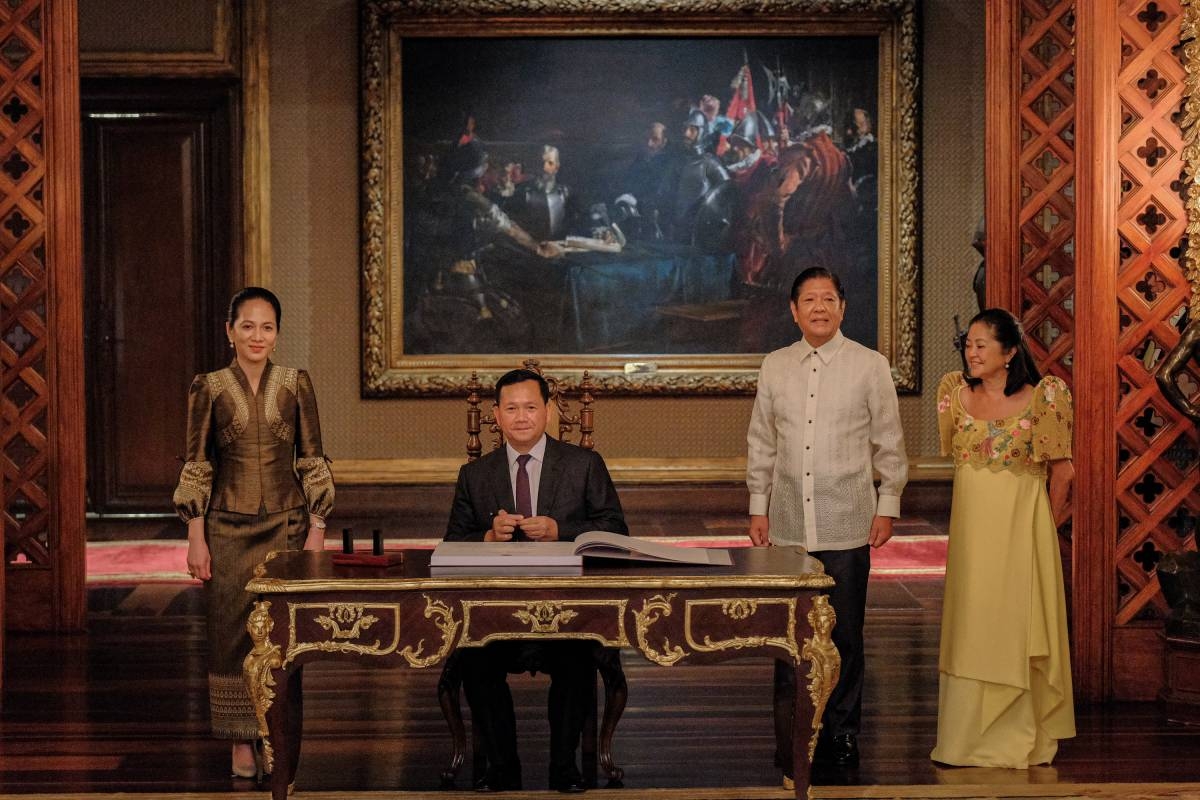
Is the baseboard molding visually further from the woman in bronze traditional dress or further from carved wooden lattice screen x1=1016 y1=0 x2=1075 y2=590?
the woman in bronze traditional dress

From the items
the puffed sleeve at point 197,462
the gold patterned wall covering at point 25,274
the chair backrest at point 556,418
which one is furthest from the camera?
the gold patterned wall covering at point 25,274

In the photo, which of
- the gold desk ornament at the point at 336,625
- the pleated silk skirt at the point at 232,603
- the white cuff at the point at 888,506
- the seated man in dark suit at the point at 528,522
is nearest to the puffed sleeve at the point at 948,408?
the white cuff at the point at 888,506

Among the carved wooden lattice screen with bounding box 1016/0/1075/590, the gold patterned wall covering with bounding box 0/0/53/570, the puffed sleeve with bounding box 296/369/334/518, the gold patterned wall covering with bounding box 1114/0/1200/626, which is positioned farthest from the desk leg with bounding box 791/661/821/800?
the gold patterned wall covering with bounding box 0/0/53/570

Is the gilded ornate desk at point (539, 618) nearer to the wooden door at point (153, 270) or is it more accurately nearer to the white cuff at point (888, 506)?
the white cuff at point (888, 506)

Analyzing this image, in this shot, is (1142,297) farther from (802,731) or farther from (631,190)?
(631,190)

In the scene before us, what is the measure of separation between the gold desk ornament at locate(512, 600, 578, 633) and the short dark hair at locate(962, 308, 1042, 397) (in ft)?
5.31

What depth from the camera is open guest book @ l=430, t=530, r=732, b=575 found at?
365cm

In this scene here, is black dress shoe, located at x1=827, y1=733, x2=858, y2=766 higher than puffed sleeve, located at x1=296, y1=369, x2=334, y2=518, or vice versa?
puffed sleeve, located at x1=296, y1=369, x2=334, y2=518

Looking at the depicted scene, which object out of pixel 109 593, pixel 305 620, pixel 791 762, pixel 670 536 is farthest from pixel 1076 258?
pixel 109 593

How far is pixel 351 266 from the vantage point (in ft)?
33.1

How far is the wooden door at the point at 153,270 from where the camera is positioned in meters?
9.77

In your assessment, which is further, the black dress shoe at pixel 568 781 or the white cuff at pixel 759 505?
the white cuff at pixel 759 505

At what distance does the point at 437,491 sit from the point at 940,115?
4.38 metres

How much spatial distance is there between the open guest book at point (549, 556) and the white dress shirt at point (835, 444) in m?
0.73
